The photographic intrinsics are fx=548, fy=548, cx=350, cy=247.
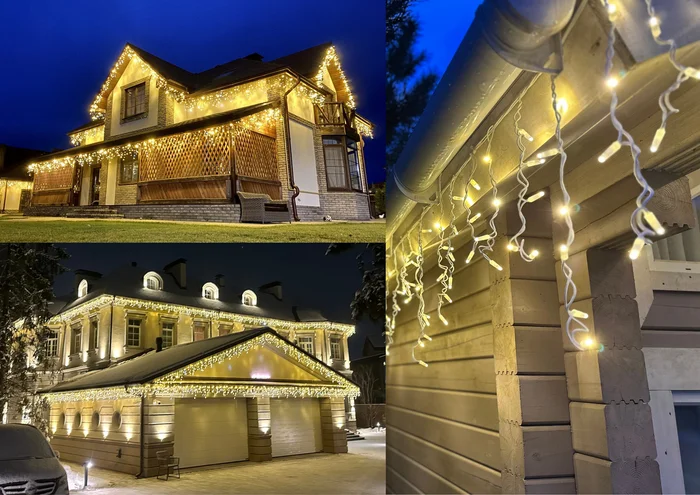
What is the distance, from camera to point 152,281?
390 centimetres

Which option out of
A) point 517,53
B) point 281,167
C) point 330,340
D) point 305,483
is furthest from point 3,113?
point 517,53

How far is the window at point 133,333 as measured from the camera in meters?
3.83

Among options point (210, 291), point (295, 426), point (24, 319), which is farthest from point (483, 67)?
point (295, 426)

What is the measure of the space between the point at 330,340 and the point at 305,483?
3.44 feet

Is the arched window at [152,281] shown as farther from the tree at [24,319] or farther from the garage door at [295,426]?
the garage door at [295,426]

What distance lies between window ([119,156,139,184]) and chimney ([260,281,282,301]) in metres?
1.19

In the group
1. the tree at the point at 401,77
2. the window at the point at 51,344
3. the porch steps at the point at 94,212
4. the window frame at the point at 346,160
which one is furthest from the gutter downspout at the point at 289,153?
the window at the point at 51,344

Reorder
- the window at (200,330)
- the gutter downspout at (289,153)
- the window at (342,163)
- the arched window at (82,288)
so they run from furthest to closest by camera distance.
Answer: the window at (200,330) < the window at (342,163) < the gutter downspout at (289,153) < the arched window at (82,288)

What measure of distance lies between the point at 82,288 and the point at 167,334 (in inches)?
25.6

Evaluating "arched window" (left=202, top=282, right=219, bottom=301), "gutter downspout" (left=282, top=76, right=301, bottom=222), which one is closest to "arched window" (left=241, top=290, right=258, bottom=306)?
"arched window" (left=202, top=282, right=219, bottom=301)

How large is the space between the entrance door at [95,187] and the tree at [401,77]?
207cm

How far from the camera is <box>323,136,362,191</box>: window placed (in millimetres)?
3986

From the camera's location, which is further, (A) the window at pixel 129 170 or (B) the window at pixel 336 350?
(B) the window at pixel 336 350

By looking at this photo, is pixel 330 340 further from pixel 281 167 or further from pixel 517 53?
pixel 517 53
